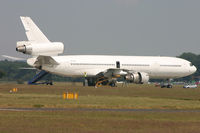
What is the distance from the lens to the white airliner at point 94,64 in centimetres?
8900

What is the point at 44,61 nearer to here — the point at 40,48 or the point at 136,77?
the point at 40,48

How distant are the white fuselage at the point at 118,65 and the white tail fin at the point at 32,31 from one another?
4.40 m

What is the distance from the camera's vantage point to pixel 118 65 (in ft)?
316

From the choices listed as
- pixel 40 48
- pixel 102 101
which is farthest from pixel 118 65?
pixel 102 101

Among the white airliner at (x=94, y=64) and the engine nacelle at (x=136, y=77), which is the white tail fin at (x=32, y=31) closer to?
the white airliner at (x=94, y=64)

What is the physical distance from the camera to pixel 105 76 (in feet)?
313

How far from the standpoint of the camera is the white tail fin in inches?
3570

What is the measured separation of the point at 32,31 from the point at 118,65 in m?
17.7

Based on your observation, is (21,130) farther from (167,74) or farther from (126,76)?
(167,74)

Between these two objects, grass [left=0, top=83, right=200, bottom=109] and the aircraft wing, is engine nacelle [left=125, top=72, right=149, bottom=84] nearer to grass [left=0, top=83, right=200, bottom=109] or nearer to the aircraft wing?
the aircraft wing

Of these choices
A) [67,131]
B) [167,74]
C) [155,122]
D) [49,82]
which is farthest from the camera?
[49,82]

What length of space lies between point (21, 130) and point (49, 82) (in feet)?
269

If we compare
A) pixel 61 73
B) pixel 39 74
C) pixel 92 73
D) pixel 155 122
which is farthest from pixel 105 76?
pixel 155 122

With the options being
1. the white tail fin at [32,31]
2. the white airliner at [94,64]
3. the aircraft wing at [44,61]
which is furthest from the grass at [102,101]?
the white tail fin at [32,31]
